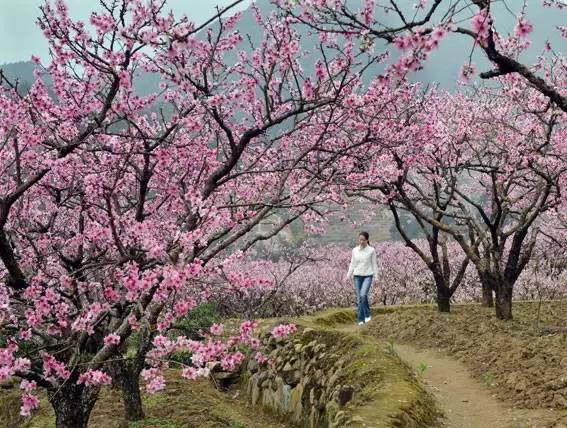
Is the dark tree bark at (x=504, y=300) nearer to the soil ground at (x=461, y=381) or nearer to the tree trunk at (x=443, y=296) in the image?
the soil ground at (x=461, y=381)

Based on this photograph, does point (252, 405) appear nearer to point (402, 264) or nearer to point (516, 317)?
point (516, 317)

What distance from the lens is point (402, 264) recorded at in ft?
73.3

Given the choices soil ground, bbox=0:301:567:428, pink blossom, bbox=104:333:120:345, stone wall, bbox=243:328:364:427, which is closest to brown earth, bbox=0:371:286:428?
soil ground, bbox=0:301:567:428

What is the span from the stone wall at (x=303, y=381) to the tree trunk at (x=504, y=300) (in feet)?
13.7

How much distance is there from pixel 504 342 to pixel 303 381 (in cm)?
339

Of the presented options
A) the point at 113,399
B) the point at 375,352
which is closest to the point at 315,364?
the point at 375,352

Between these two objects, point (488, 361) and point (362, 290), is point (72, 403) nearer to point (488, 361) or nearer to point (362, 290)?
point (488, 361)

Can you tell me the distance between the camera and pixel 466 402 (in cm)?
741

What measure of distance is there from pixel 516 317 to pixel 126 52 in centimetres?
981

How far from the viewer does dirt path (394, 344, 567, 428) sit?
243 inches

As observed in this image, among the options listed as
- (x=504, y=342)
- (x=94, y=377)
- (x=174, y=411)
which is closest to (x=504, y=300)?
(x=504, y=342)

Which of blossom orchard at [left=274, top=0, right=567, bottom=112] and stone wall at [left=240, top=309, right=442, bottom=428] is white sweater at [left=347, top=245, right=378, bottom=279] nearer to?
stone wall at [left=240, top=309, right=442, bottom=428]

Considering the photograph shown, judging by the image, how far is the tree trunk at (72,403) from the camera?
19.3 ft

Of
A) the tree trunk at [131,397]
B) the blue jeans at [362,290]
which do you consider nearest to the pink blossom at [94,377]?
the tree trunk at [131,397]
